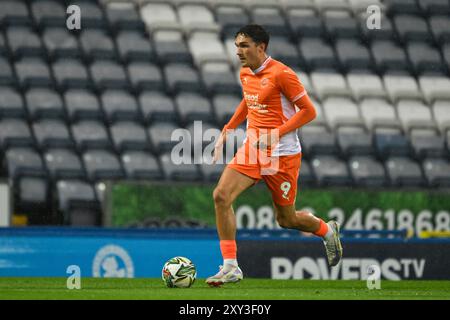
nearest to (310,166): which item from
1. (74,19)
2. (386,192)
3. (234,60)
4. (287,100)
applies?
(386,192)

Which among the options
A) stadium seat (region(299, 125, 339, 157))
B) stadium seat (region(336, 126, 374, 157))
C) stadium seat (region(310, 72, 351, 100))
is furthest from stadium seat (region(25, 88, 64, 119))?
stadium seat (region(310, 72, 351, 100))

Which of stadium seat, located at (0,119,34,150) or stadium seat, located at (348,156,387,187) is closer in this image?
stadium seat, located at (0,119,34,150)

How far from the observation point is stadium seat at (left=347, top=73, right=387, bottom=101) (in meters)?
18.9

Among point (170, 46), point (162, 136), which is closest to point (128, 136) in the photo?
point (162, 136)

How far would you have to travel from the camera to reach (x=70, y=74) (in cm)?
1706

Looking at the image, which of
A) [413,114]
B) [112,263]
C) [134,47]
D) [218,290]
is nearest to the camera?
[218,290]

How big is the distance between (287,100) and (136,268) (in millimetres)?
3862

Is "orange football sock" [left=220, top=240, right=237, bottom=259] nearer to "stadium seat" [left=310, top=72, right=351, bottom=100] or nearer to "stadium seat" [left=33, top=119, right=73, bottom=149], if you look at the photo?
"stadium seat" [left=33, top=119, right=73, bottom=149]

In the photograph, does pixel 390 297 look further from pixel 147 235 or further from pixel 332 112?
pixel 332 112

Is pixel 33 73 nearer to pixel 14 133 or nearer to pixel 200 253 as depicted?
pixel 14 133

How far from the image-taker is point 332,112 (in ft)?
60.0

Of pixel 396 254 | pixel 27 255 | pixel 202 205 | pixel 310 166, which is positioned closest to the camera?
pixel 27 255

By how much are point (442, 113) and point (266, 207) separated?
5.98 meters

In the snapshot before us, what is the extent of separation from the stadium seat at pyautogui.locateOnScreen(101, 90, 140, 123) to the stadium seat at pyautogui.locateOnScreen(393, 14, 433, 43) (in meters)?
5.96
